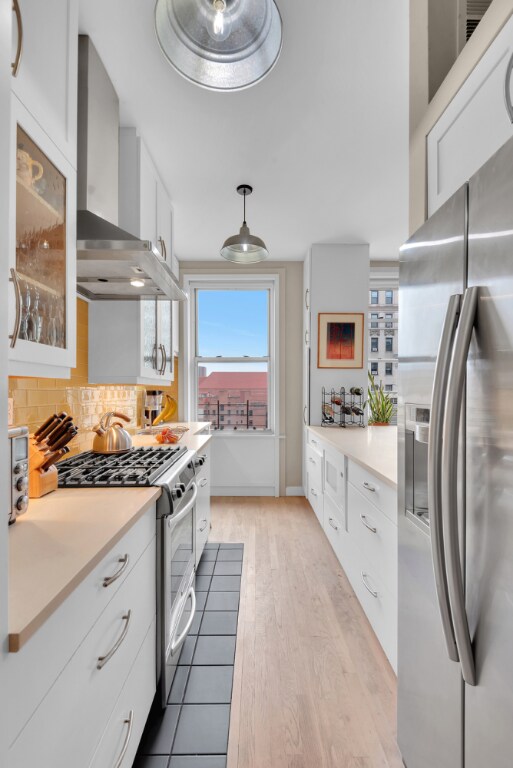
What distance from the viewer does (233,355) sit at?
4.95 m

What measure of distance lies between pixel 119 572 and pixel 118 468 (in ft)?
2.55

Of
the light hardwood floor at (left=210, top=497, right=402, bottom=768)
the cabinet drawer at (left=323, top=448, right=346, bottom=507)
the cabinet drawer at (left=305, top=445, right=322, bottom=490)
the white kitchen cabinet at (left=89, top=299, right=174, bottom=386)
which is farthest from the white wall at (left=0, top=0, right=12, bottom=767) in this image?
the cabinet drawer at (left=305, top=445, right=322, bottom=490)

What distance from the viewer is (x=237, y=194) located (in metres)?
3.16

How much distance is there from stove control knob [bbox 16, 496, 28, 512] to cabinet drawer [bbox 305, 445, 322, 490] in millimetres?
2707

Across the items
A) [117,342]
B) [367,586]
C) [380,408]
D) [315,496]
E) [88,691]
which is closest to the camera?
[88,691]

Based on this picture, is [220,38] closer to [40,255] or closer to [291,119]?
[40,255]

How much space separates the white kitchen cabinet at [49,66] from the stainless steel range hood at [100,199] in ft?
0.98

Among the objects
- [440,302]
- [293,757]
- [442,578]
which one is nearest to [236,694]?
[293,757]

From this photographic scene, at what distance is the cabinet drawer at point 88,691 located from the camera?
77 cm

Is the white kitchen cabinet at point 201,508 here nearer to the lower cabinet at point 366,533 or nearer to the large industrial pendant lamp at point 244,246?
the lower cabinet at point 366,533

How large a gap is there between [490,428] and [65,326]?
4.07 ft

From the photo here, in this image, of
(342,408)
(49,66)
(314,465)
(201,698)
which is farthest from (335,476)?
(49,66)

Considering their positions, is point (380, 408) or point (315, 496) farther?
point (380, 408)

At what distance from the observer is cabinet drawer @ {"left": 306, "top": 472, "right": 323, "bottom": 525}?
12.1 ft
